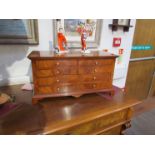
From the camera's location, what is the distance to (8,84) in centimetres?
120

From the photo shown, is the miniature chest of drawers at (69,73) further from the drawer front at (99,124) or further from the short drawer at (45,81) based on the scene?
the drawer front at (99,124)

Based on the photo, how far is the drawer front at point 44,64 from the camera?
88cm

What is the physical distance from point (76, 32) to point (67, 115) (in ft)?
2.67

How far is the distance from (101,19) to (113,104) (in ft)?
2.83

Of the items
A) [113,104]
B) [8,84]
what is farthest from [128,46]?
[8,84]

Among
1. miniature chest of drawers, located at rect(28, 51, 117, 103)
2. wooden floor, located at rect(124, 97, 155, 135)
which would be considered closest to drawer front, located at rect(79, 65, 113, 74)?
miniature chest of drawers, located at rect(28, 51, 117, 103)

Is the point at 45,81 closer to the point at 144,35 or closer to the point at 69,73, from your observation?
the point at 69,73

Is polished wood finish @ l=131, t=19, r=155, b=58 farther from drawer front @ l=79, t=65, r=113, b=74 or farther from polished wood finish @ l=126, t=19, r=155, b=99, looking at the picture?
drawer front @ l=79, t=65, r=113, b=74

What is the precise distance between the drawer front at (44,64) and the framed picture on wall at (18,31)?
0.37m

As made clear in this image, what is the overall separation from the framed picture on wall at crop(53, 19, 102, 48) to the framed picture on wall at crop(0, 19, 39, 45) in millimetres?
188

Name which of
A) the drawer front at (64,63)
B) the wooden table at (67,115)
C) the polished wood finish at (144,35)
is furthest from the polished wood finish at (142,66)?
the drawer front at (64,63)

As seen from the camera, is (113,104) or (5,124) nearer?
(5,124)

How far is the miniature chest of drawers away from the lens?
35.6 inches
